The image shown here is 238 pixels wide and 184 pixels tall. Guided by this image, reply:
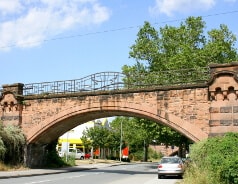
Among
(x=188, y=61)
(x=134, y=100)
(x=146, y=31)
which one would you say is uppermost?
(x=146, y=31)

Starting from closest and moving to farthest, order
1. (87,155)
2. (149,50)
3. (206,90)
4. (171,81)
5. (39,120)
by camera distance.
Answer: (206,90)
(171,81)
(39,120)
(149,50)
(87,155)

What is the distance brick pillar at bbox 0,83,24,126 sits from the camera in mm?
28188

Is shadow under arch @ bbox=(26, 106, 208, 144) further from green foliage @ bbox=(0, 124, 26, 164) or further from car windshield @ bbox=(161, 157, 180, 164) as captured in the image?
car windshield @ bbox=(161, 157, 180, 164)

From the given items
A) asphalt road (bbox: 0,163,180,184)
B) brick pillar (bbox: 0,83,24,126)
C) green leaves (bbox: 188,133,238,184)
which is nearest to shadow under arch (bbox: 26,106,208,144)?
brick pillar (bbox: 0,83,24,126)

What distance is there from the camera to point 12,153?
2670 centimetres

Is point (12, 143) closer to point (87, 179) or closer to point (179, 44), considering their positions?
point (87, 179)

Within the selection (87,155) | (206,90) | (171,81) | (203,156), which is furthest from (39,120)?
(87,155)

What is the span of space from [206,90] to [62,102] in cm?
986

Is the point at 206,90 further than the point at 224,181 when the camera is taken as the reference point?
Yes

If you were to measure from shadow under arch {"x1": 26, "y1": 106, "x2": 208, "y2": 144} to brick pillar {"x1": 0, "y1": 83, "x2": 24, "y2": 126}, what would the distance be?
1.52 metres

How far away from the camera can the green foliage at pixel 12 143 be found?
1012 inches

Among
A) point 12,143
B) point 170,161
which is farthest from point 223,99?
point 12,143

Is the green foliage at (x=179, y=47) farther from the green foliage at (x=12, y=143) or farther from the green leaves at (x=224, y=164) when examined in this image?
the green leaves at (x=224, y=164)

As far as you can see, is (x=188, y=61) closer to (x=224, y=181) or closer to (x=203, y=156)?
(x=203, y=156)
